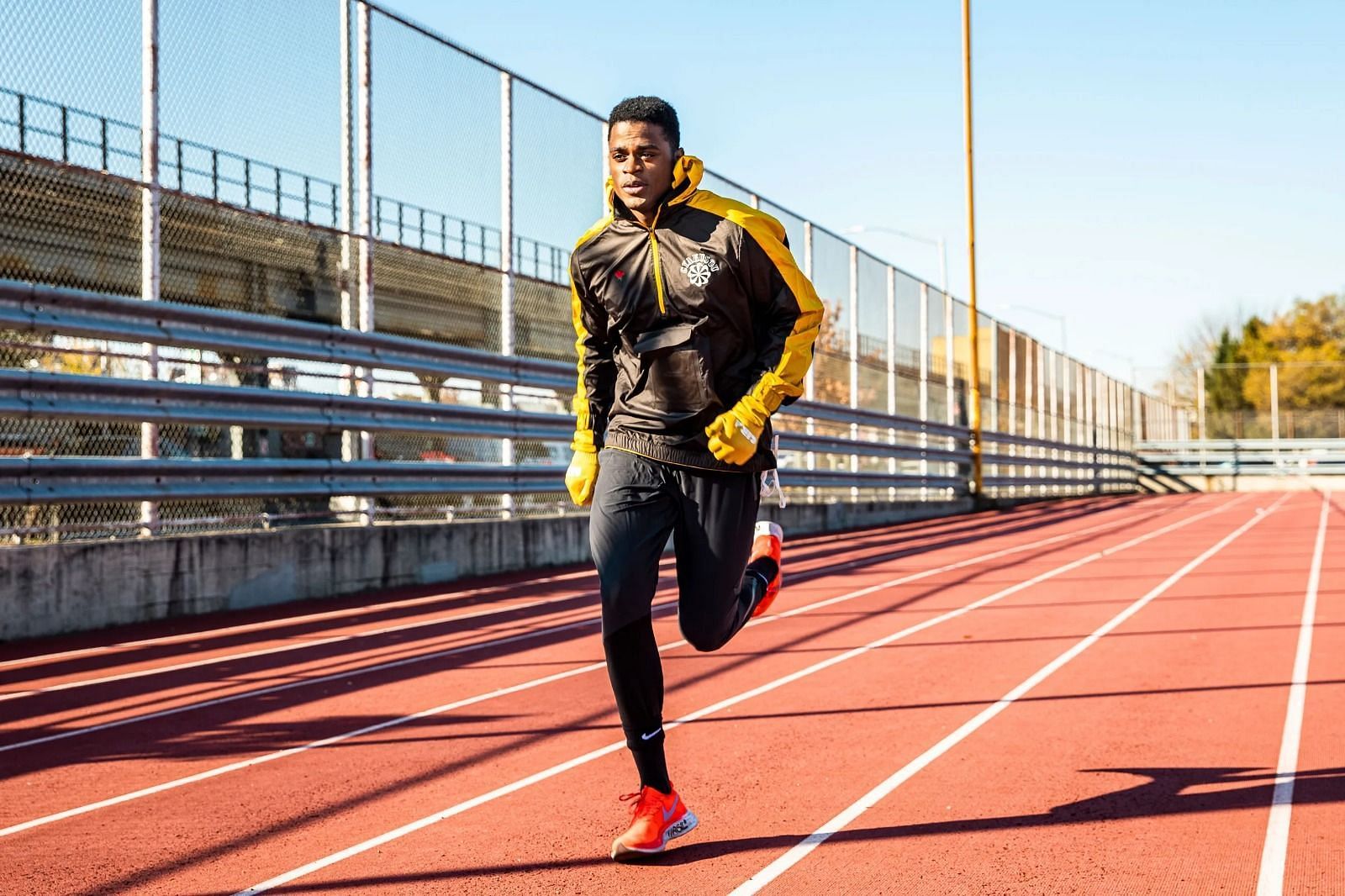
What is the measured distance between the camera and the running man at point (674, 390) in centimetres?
399

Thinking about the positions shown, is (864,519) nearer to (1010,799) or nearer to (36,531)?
(36,531)

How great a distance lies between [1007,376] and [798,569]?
2154 cm

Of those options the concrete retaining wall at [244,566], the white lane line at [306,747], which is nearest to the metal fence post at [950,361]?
the concrete retaining wall at [244,566]

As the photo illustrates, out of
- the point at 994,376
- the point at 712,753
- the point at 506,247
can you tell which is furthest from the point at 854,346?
the point at 712,753

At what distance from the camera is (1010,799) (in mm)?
4602

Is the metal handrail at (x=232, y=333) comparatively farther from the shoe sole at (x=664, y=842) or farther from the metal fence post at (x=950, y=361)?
the metal fence post at (x=950, y=361)

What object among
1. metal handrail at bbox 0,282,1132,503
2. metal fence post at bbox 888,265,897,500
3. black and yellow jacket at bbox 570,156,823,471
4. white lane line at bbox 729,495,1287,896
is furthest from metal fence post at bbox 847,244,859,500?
black and yellow jacket at bbox 570,156,823,471

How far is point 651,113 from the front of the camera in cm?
400

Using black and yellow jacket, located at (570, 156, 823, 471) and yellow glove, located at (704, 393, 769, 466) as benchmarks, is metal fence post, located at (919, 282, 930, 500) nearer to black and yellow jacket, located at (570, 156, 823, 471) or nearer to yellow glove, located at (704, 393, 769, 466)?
black and yellow jacket, located at (570, 156, 823, 471)

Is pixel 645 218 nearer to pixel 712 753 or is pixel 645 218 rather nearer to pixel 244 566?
pixel 712 753

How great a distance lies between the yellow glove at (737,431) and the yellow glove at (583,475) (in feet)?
1.66

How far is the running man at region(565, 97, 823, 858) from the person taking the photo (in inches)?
157

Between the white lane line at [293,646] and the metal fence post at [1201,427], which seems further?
the metal fence post at [1201,427]

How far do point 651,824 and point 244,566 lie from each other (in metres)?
6.87
